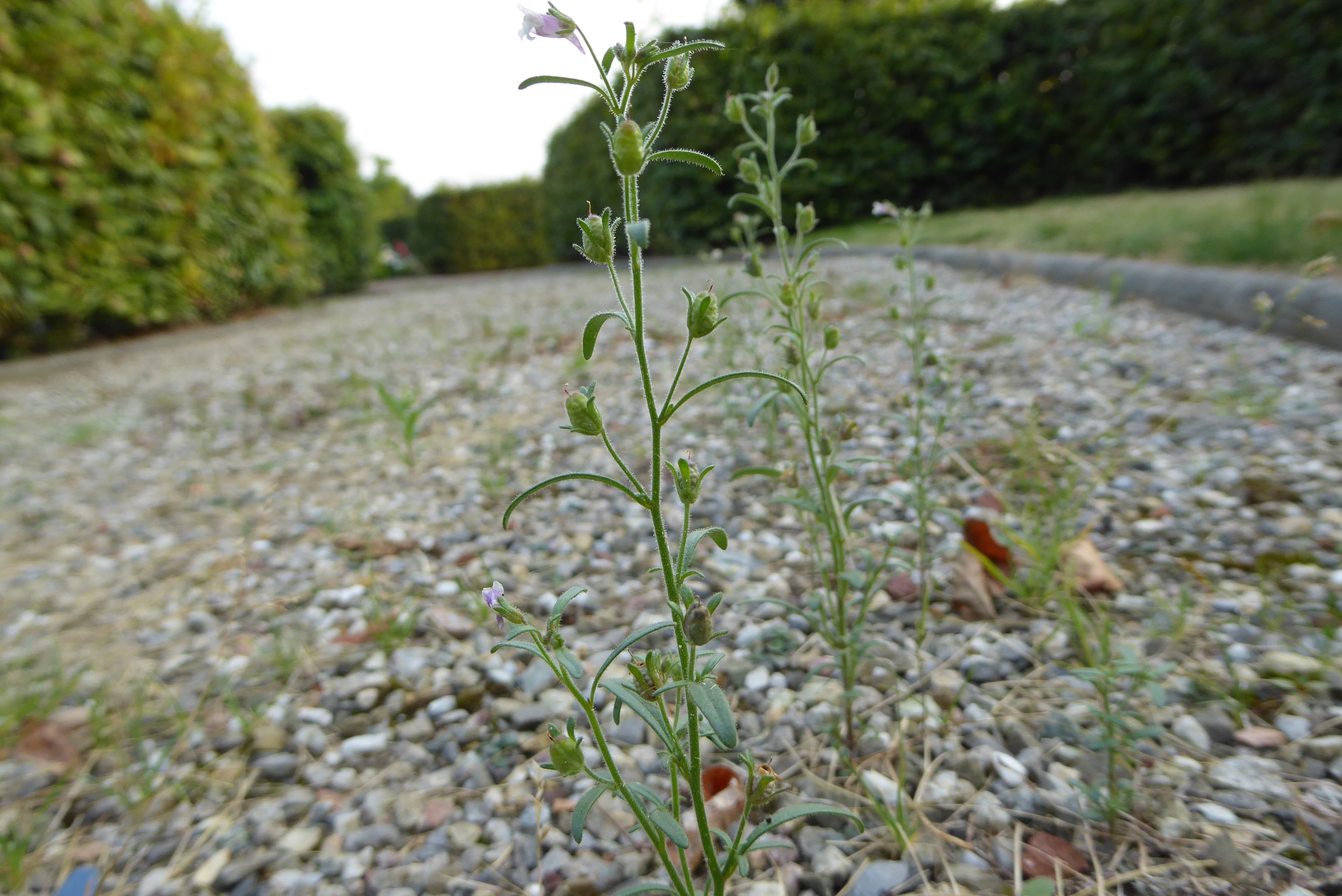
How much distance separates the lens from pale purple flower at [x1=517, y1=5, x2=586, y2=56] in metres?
0.83

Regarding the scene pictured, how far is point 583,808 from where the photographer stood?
0.89 meters

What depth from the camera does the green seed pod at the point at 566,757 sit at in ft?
2.87

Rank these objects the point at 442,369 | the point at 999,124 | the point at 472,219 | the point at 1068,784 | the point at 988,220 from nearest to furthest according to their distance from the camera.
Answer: the point at 1068,784 < the point at 442,369 < the point at 988,220 < the point at 999,124 < the point at 472,219

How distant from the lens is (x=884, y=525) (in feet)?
6.78

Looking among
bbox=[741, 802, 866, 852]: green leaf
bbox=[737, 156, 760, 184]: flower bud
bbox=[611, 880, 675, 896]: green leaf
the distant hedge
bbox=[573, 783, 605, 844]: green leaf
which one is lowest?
bbox=[611, 880, 675, 896]: green leaf

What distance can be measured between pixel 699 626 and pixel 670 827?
28 cm

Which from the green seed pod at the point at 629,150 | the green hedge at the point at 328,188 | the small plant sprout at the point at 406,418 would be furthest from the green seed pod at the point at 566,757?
the green hedge at the point at 328,188

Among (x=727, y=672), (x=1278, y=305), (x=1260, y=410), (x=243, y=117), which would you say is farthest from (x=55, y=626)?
(x=243, y=117)

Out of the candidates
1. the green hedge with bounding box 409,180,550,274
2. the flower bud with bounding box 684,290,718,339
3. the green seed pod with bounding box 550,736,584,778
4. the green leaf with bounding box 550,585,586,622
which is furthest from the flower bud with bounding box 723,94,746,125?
the green hedge with bounding box 409,180,550,274

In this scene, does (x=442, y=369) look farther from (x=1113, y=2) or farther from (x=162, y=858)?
(x=1113, y=2)

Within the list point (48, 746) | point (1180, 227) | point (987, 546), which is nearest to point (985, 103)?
point (1180, 227)

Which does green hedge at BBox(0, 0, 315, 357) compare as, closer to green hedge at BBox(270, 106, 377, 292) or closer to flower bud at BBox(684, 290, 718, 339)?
green hedge at BBox(270, 106, 377, 292)

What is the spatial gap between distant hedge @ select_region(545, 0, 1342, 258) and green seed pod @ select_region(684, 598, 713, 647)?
25.7 feet

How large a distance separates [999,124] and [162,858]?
10469 millimetres
